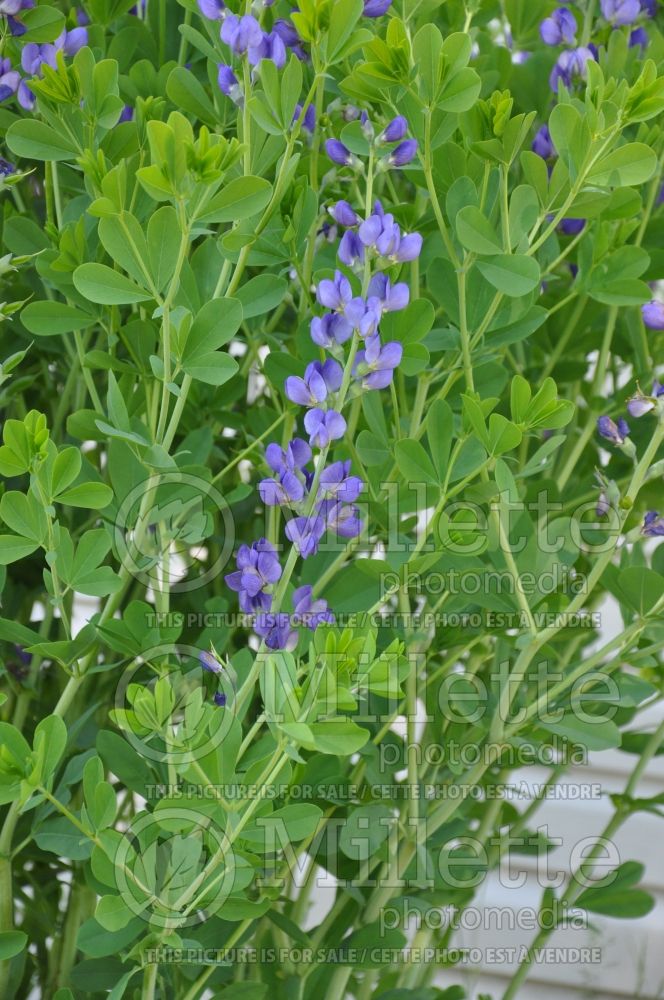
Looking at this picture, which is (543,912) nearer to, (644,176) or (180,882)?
(180,882)

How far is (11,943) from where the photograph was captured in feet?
1.75

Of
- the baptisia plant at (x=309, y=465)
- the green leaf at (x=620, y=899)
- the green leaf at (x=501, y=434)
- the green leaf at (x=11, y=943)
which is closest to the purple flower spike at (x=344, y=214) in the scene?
the baptisia plant at (x=309, y=465)

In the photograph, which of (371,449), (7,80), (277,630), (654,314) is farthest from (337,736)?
(7,80)

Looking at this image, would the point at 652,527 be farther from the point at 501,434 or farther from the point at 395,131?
the point at 395,131

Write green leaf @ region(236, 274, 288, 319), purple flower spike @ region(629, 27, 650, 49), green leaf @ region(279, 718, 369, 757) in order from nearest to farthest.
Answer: green leaf @ region(279, 718, 369, 757) → green leaf @ region(236, 274, 288, 319) → purple flower spike @ region(629, 27, 650, 49)

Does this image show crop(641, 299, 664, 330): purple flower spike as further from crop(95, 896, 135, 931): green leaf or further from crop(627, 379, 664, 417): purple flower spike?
crop(95, 896, 135, 931): green leaf

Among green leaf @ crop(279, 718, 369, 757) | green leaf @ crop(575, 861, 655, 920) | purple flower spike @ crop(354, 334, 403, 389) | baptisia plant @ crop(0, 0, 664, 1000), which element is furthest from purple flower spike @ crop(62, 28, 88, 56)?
green leaf @ crop(575, 861, 655, 920)

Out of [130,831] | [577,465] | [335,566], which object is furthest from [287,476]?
[577,465]

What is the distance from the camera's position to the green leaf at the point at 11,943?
1.73ft

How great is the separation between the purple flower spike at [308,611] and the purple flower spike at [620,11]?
0.36m

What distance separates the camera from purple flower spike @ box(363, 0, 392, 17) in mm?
521

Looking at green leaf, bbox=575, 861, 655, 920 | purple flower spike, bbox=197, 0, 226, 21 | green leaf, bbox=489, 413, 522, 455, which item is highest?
purple flower spike, bbox=197, 0, 226, 21

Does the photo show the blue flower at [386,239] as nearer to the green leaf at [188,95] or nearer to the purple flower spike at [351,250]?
the purple flower spike at [351,250]

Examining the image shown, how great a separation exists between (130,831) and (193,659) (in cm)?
9
